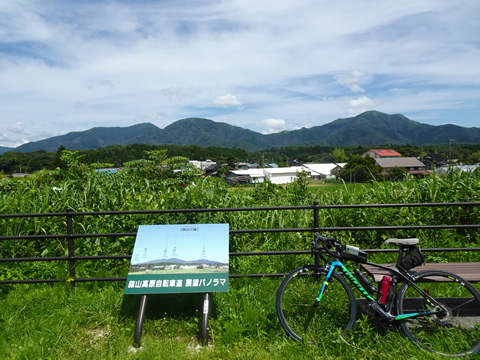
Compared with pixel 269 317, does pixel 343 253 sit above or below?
above

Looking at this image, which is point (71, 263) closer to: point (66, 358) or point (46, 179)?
point (66, 358)

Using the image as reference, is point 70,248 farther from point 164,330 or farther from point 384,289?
point 384,289

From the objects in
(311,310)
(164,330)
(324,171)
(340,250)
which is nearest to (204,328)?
(164,330)

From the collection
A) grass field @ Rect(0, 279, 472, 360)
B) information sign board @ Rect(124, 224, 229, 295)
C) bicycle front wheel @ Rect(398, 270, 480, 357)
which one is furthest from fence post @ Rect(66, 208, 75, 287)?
bicycle front wheel @ Rect(398, 270, 480, 357)

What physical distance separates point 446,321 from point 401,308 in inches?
16.3

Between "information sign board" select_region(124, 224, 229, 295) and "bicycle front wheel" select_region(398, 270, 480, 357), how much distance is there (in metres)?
1.72

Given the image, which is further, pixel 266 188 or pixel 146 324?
pixel 266 188

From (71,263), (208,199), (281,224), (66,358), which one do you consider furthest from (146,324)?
(281,224)

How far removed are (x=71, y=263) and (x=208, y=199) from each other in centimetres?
230

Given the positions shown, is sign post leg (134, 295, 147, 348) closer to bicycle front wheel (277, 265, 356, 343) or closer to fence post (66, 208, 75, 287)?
bicycle front wheel (277, 265, 356, 343)

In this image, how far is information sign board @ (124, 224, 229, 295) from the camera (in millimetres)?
3326

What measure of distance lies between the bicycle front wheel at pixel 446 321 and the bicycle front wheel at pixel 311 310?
1.72 ft

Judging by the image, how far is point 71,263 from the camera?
4238 millimetres

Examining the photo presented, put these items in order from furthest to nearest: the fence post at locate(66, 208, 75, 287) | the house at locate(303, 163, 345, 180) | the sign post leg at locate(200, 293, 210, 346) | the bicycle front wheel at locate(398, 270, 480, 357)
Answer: the house at locate(303, 163, 345, 180), the fence post at locate(66, 208, 75, 287), the sign post leg at locate(200, 293, 210, 346), the bicycle front wheel at locate(398, 270, 480, 357)
